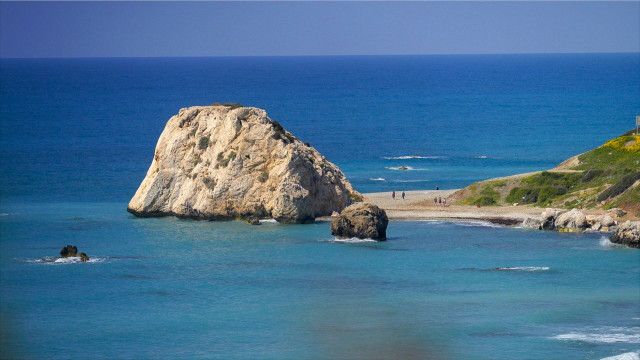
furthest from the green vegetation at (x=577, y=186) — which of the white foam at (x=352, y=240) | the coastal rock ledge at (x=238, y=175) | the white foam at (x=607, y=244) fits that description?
the white foam at (x=352, y=240)

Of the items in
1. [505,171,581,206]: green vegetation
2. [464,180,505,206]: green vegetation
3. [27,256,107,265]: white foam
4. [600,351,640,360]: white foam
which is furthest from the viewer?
[464,180,505,206]: green vegetation

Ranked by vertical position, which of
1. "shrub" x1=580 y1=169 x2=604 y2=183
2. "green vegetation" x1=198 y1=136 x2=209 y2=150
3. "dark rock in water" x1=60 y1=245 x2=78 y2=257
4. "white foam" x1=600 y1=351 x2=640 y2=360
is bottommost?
"white foam" x1=600 y1=351 x2=640 y2=360

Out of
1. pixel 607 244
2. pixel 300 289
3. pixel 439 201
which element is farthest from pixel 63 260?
pixel 439 201

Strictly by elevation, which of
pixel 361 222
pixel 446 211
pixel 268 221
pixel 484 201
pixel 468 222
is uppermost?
pixel 484 201

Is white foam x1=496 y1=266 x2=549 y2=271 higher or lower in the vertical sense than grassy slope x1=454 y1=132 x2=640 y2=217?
lower

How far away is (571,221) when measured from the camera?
10831 centimetres

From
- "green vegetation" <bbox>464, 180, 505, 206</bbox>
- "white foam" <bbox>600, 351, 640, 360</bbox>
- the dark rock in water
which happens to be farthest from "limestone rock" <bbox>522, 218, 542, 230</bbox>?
"white foam" <bbox>600, 351, 640, 360</bbox>

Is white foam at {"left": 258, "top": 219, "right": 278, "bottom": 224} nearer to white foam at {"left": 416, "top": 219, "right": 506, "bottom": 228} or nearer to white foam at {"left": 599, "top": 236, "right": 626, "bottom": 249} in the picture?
white foam at {"left": 416, "top": 219, "right": 506, "bottom": 228}

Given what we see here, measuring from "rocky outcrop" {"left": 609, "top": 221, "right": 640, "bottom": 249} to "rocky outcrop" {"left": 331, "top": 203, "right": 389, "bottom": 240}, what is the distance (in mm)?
15129

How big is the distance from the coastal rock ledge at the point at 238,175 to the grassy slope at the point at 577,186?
13010 mm

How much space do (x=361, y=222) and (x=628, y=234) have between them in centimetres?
1732

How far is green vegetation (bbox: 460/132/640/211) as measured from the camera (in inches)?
4508

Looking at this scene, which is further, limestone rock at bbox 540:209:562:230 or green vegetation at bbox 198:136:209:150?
green vegetation at bbox 198:136:209:150

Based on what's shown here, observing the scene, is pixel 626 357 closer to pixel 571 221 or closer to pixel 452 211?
pixel 571 221
